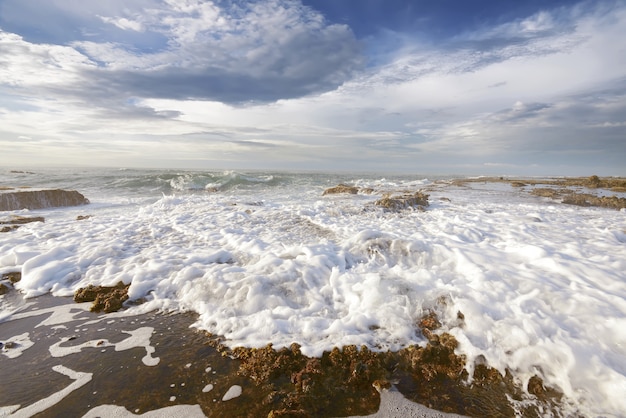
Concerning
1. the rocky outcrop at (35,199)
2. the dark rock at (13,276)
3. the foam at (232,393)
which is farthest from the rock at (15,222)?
the foam at (232,393)

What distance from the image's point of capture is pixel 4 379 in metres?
2.57

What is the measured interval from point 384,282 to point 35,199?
579 inches

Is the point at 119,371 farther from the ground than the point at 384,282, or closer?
closer

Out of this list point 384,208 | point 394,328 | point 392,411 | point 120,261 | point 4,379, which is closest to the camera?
point 392,411

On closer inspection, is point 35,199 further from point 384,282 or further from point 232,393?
point 384,282

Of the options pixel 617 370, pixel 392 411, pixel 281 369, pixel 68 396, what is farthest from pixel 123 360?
pixel 617 370

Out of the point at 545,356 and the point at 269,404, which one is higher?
the point at 545,356

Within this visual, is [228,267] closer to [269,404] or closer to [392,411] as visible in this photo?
[269,404]

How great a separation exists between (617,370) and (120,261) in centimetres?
678

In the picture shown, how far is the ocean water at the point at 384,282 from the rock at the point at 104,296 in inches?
5.5

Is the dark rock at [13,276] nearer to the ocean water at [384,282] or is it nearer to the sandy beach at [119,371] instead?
the ocean water at [384,282]

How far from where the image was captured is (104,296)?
4.00 meters

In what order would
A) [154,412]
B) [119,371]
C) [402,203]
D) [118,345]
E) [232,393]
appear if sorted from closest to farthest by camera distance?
1. [154,412]
2. [232,393]
3. [119,371]
4. [118,345]
5. [402,203]

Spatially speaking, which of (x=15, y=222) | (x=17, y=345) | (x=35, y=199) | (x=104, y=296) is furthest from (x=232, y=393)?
(x=35, y=199)
